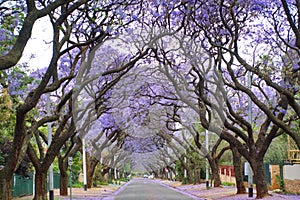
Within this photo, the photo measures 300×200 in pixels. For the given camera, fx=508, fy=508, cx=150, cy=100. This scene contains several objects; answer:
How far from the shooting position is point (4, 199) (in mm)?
13711

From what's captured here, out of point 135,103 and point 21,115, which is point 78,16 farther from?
point 135,103

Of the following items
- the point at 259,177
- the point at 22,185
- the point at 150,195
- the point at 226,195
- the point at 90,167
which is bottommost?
the point at 150,195

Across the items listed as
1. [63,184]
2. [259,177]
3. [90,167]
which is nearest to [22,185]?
[63,184]

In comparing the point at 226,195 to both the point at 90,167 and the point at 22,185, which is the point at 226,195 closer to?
the point at 22,185

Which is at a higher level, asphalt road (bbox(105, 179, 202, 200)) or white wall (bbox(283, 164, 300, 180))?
white wall (bbox(283, 164, 300, 180))

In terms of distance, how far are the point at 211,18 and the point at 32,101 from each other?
828 centimetres

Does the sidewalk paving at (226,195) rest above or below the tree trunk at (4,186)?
below

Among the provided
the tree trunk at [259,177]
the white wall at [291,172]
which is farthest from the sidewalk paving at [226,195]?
the white wall at [291,172]

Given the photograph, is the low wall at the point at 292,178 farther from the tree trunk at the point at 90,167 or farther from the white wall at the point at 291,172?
the tree trunk at the point at 90,167

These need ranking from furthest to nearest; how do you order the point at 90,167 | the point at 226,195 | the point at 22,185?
the point at 90,167 → the point at 22,185 → the point at 226,195

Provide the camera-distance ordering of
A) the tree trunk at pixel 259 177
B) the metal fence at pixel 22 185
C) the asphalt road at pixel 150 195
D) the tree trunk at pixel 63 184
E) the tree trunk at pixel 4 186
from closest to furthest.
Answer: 1. the tree trunk at pixel 4 186
2. the tree trunk at pixel 259 177
3. the metal fence at pixel 22 185
4. the tree trunk at pixel 63 184
5. the asphalt road at pixel 150 195

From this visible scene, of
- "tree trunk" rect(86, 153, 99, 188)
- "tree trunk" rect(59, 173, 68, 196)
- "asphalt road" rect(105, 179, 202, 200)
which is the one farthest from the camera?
"tree trunk" rect(86, 153, 99, 188)

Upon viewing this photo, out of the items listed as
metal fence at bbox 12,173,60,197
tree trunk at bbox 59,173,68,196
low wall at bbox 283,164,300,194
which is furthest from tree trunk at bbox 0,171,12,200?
low wall at bbox 283,164,300,194

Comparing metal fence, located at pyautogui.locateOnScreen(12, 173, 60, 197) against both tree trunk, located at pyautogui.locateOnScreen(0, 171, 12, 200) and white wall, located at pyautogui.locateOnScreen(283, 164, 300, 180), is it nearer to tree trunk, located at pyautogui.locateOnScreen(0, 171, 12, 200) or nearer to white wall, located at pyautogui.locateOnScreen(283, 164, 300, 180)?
tree trunk, located at pyautogui.locateOnScreen(0, 171, 12, 200)
